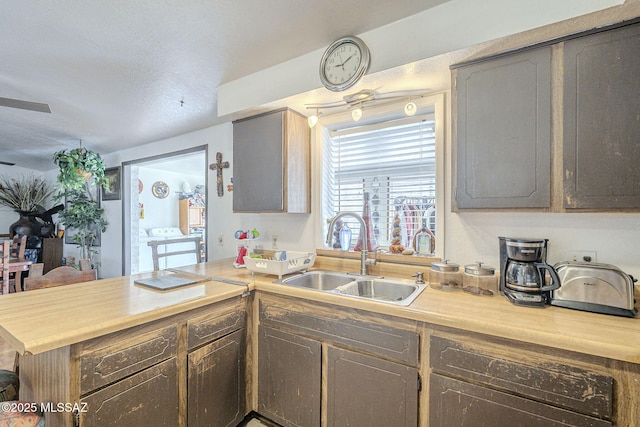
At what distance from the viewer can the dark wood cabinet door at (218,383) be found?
140cm

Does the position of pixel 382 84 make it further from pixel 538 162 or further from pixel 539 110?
pixel 538 162

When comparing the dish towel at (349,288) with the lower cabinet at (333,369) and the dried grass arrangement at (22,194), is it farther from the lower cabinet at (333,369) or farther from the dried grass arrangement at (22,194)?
the dried grass arrangement at (22,194)

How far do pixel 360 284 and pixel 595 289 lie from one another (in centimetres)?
109

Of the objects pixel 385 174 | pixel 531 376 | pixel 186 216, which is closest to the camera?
pixel 531 376

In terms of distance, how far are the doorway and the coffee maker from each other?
135 inches

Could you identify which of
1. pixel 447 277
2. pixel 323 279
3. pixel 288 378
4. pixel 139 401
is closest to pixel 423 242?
pixel 447 277

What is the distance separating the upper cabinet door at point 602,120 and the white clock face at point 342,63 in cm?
94

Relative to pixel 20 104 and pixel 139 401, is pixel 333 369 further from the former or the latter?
pixel 20 104

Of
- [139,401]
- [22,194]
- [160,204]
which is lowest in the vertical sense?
[139,401]

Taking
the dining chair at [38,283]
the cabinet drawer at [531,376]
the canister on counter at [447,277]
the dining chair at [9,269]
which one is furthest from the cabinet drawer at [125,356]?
the dining chair at [9,269]

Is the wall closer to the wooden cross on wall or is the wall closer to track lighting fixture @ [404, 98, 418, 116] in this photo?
track lighting fixture @ [404, 98, 418, 116]

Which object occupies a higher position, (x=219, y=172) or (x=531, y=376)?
(x=219, y=172)

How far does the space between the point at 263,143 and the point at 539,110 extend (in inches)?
64.8

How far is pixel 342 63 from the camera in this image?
161 centimetres
